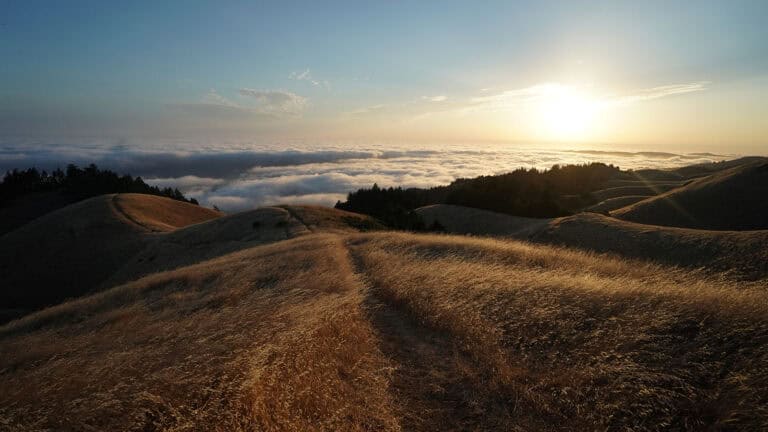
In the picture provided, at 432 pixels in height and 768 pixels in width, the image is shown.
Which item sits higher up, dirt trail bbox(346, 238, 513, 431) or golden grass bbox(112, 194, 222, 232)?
dirt trail bbox(346, 238, 513, 431)

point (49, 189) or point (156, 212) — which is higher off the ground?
point (49, 189)

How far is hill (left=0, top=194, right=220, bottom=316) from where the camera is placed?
110 feet

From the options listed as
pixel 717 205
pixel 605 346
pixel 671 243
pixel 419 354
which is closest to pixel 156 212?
pixel 419 354

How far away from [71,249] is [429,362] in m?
46.1

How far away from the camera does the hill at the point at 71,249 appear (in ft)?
110

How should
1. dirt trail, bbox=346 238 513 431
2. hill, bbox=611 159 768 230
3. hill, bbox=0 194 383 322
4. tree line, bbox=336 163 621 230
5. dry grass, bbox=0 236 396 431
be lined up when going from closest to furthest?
dry grass, bbox=0 236 396 431 → dirt trail, bbox=346 238 513 431 → hill, bbox=0 194 383 322 → hill, bbox=611 159 768 230 → tree line, bbox=336 163 621 230

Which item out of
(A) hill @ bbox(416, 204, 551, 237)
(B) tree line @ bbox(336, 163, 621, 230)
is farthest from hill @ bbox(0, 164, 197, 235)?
(A) hill @ bbox(416, 204, 551, 237)

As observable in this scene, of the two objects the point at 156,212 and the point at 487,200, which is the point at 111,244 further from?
the point at 487,200

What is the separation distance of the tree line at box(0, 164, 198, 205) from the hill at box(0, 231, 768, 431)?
80300 mm

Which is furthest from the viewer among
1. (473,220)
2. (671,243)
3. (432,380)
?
(473,220)

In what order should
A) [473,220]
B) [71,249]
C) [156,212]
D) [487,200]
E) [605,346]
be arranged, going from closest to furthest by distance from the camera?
[605,346], [71,249], [473,220], [156,212], [487,200]

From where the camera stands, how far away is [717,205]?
37.2 m

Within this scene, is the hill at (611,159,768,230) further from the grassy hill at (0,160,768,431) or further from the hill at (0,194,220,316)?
the hill at (0,194,220,316)

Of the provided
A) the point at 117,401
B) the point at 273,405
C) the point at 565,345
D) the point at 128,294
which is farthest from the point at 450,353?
the point at 128,294
